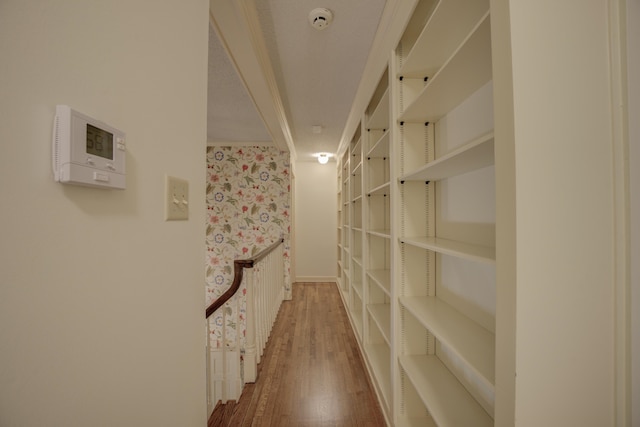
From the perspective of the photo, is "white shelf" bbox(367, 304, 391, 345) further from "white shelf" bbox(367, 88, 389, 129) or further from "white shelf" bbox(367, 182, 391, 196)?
"white shelf" bbox(367, 88, 389, 129)

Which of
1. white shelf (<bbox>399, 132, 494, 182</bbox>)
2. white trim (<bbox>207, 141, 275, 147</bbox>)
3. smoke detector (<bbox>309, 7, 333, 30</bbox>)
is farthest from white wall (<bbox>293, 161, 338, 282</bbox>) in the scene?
white shelf (<bbox>399, 132, 494, 182</bbox>)

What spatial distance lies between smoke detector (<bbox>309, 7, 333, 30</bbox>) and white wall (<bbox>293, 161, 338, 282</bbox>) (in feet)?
11.6

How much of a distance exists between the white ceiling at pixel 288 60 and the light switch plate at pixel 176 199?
1.03m

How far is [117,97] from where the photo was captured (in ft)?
1.66

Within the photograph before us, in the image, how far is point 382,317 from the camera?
6.35ft

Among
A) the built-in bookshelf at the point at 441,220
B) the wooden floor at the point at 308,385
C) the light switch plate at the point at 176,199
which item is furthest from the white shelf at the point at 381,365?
the light switch plate at the point at 176,199

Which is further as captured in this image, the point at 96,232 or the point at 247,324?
the point at 247,324

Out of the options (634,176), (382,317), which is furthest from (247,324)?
(634,176)

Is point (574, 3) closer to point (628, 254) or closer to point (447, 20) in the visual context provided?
point (447, 20)

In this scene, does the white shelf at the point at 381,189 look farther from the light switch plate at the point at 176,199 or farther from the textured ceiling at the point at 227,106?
the textured ceiling at the point at 227,106

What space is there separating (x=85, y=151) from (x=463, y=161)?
1.09 metres

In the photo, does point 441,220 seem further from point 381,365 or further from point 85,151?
point 85,151

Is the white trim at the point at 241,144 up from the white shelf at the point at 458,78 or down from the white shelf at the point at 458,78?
up

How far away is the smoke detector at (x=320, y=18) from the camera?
4.68 feet
